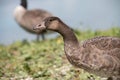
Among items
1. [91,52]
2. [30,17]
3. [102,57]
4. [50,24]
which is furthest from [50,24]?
[30,17]

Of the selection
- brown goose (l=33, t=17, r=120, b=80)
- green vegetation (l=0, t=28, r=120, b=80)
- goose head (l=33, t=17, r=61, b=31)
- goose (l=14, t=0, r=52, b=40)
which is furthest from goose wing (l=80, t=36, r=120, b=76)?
goose (l=14, t=0, r=52, b=40)

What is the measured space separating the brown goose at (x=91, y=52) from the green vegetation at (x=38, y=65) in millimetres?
1168

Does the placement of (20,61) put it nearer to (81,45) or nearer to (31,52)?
(31,52)

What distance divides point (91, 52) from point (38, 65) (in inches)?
114

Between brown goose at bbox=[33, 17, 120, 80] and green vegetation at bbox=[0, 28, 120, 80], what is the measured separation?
46.0 inches

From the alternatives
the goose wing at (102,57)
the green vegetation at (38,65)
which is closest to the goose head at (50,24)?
the goose wing at (102,57)

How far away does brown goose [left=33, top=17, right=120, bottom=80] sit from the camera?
7.09 m

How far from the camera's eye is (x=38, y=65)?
9930mm

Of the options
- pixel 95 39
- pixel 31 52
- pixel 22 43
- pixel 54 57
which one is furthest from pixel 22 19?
pixel 95 39

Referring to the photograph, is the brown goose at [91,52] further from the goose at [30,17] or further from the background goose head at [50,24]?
the goose at [30,17]

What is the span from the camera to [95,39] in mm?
7465

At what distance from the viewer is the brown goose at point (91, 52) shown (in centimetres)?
709

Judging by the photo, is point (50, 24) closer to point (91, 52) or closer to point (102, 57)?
point (91, 52)

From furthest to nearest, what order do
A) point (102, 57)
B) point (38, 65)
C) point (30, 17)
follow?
point (30, 17)
point (38, 65)
point (102, 57)
